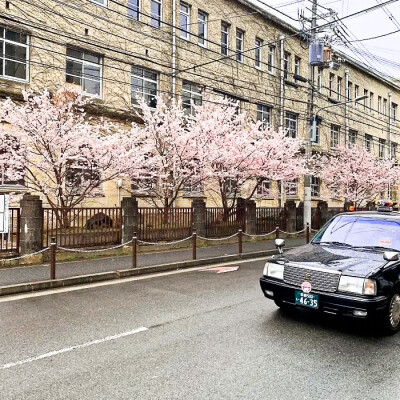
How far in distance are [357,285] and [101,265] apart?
7.31 meters

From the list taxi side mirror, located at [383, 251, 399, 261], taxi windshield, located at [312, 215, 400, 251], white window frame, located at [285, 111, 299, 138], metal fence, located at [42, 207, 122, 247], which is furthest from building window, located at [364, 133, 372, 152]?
taxi side mirror, located at [383, 251, 399, 261]

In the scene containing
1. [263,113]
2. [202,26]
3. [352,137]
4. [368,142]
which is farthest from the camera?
[368,142]

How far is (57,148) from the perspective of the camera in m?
12.8

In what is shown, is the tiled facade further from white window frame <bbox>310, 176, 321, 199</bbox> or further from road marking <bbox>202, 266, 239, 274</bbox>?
road marking <bbox>202, 266, 239, 274</bbox>

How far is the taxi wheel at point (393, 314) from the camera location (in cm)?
538

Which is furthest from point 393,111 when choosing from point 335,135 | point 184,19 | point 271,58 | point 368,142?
point 184,19

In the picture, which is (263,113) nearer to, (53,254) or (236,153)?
(236,153)

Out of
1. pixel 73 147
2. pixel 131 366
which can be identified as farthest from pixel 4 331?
pixel 73 147

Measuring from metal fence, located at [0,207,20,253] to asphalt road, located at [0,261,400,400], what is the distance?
3.52 metres

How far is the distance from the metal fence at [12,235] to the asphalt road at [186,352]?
3520 mm

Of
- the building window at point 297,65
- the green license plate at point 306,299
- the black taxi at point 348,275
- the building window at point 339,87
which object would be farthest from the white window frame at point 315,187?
the green license plate at point 306,299

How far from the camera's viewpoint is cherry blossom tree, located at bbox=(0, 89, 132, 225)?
12.7 m

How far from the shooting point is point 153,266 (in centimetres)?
1091

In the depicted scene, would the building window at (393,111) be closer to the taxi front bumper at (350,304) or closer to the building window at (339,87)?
the building window at (339,87)
